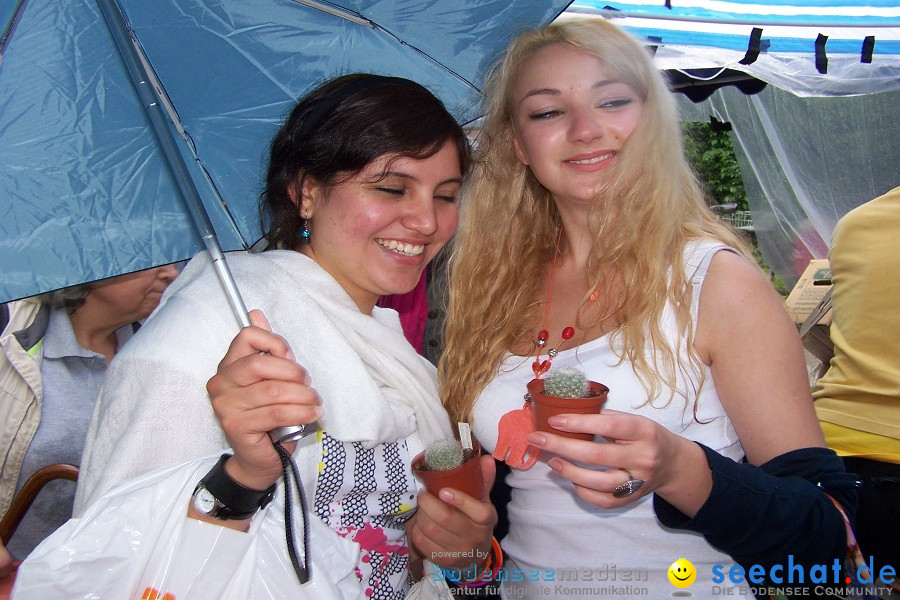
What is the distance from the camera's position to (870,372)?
8.29 ft

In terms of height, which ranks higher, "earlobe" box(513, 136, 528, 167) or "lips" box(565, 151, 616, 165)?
"lips" box(565, 151, 616, 165)

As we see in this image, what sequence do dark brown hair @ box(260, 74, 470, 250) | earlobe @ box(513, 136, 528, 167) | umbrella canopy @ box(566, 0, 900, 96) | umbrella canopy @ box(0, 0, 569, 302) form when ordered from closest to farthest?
umbrella canopy @ box(0, 0, 569, 302)
dark brown hair @ box(260, 74, 470, 250)
earlobe @ box(513, 136, 528, 167)
umbrella canopy @ box(566, 0, 900, 96)

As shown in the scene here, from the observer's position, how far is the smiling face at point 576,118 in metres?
1.88

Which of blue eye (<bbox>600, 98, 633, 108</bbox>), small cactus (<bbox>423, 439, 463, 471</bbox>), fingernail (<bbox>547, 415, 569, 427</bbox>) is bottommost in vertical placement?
small cactus (<bbox>423, 439, 463, 471</bbox>)

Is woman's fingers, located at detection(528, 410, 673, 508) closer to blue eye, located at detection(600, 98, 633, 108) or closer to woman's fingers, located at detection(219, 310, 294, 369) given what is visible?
woman's fingers, located at detection(219, 310, 294, 369)

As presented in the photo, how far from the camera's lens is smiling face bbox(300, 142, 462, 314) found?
70.2 inches

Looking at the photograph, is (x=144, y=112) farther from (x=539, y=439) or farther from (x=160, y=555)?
(x=539, y=439)

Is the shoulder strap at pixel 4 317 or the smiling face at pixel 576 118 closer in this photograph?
the smiling face at pixel 576 118

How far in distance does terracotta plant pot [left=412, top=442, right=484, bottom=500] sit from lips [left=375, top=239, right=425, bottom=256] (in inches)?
24.2

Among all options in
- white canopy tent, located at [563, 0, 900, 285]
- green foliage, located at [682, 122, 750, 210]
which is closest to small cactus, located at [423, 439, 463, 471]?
white canopy tent, located at [563, 0, 900, 285]

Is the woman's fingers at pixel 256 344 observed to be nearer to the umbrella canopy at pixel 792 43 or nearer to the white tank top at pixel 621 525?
the white tank top at pixel 621 525

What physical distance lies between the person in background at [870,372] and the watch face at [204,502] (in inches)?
92.9


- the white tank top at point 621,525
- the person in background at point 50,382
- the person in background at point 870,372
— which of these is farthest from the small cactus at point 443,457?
the person in background at point 870,372

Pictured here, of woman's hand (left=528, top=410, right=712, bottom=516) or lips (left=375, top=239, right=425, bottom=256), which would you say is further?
lips (left=375, top=239, right=425, bottom=256)
